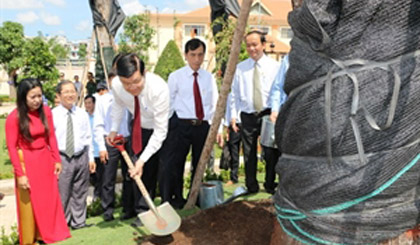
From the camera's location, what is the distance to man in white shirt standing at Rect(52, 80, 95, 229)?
4.45 meters

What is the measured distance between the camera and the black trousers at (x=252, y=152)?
16.8 feet

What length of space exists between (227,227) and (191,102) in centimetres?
152

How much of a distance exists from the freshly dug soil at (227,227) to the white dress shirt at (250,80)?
1.43 m

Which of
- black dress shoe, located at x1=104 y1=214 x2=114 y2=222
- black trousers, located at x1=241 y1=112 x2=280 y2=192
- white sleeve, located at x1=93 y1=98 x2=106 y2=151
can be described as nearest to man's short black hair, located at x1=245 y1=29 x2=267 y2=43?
black trousers, located at x1=241 y1=112 x2=280 y2=192

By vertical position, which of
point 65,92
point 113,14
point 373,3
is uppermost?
point 113,14

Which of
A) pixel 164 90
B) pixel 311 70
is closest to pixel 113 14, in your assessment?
pixel 164 90

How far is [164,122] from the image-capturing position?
12.8 feet

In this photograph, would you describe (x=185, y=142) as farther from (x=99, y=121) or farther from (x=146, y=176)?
(x=99, y=121)

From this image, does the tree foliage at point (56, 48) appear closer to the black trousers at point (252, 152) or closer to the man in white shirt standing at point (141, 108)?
the black trousers at point (252, 152)

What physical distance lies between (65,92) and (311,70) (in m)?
3.09

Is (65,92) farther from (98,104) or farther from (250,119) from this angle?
(250,119)

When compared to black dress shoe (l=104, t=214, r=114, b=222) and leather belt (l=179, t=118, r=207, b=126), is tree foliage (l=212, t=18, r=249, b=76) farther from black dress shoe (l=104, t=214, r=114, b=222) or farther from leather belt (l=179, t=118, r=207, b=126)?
black dress shoe (l=104, t=214, r=114, b=222)

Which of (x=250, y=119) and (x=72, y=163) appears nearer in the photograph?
(x=72, y=163)

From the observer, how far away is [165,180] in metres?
4.69
